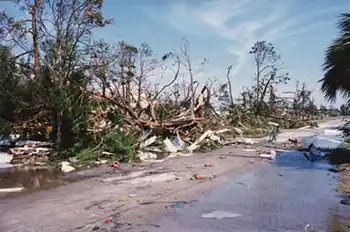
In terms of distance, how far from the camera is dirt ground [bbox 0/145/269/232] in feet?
15.9

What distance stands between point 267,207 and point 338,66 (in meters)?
5.84

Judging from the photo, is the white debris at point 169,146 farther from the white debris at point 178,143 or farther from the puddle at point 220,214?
the puddle at point 220,214

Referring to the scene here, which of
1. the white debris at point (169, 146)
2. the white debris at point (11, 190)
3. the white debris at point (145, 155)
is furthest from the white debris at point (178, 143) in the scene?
the white debris at point (11, 190)

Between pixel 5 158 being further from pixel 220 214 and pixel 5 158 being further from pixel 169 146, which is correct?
pixel 220 214

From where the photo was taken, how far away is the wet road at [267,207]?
4.68 metres

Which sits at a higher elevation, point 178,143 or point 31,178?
point 178,143

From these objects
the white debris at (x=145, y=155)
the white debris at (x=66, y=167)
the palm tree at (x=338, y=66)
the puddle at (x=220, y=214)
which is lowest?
the puddle at (x=220, y=214)

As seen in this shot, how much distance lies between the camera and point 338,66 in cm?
996

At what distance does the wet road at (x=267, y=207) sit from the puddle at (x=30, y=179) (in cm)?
328

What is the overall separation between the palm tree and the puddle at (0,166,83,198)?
23.3 feet

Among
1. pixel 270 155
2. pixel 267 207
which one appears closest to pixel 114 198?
pixel 267 207

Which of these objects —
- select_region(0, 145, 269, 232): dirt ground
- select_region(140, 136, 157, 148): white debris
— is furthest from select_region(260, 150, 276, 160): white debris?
select_region(140, 136, 157, 148): white debris

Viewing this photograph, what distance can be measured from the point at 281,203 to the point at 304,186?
5.37ft

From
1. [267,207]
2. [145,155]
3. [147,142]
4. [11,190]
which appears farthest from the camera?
[147,142]
